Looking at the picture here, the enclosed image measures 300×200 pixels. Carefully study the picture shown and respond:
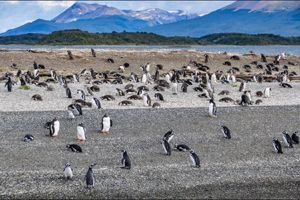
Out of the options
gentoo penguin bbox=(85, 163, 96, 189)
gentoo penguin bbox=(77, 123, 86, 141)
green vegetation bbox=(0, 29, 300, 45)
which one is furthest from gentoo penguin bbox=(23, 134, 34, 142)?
green vegetation bbox=(0, 29, 300, 45)

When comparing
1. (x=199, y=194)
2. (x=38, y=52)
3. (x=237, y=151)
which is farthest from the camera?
(x=38, y=52)

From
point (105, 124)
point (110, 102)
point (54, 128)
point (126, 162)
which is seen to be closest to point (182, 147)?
point (126, 162)

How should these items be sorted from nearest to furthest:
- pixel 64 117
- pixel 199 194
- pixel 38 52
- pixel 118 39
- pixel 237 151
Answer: pixel 199 194, pixel 237 151, pixel 64 117, pixel 38 52, pixel 118 39

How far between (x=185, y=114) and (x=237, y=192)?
682cm

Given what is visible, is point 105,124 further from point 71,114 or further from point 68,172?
point 68,172

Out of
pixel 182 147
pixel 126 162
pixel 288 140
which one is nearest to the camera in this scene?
pixel 126 162

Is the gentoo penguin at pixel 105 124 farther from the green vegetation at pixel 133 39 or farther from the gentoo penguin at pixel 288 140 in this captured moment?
the green vegetation at pixel 133 39

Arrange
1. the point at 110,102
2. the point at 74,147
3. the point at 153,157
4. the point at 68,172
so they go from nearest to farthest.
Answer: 1. the point at 68,172
2. the point at 153,157
3. the point at 74,147
4. the point at 110,102

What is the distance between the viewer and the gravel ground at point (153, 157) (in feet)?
33.9

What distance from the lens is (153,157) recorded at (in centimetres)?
1251

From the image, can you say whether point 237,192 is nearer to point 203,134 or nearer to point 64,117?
point 203,134

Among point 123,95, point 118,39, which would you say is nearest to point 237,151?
point 123,95

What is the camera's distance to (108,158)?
1234 centimetres

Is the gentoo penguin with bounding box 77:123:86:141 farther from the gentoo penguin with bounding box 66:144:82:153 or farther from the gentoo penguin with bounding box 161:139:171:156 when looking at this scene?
the gentoo penguin with bounding box 161:139:171:156
